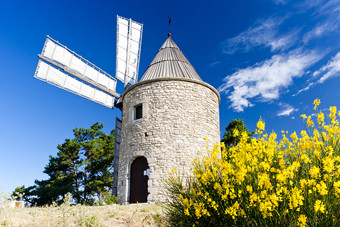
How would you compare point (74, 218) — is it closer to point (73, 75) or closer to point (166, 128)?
point (166, 128)

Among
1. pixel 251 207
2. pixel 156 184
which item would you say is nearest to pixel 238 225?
pixel 251 207

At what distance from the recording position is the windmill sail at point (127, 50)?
14141 millimetres

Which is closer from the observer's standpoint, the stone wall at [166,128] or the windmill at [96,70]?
the stone wall at [166,128]

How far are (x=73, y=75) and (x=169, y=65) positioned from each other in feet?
16.8

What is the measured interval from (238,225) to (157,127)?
20.4 ft

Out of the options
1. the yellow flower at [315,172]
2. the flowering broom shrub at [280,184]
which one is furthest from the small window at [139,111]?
the yellow flower at [315,172]

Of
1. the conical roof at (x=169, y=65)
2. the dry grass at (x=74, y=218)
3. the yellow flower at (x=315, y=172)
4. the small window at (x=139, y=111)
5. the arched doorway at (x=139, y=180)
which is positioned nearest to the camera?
the yellow flower at (x=315, y=172)

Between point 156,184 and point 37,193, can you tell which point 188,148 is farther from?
point 37,193

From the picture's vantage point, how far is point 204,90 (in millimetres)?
10023

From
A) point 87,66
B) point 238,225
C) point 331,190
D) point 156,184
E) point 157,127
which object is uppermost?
point 87,66

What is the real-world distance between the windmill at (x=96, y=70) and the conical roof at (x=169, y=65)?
109 inches

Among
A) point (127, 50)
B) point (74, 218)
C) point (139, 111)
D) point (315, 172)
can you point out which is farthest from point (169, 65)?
point (315, 172)

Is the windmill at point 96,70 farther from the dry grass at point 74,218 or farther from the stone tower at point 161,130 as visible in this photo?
the dry grass at point 74,218

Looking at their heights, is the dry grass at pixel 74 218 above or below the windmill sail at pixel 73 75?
below
